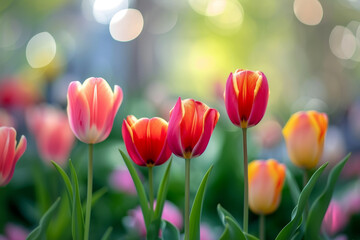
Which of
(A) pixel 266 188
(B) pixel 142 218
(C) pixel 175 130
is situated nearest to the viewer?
(C) pixel 175 130

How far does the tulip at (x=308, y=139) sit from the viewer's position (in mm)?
539

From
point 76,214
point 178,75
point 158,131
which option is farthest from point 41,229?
point 178,75

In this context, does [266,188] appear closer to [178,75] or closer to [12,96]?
[12,96]

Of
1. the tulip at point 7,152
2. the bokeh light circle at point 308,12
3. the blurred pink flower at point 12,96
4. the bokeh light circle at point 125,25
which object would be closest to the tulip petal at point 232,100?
the tulip at point 7,152

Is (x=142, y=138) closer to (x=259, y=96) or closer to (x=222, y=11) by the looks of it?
(x=259, y=96)

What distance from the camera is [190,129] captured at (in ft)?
1.48

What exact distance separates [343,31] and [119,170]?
720cm

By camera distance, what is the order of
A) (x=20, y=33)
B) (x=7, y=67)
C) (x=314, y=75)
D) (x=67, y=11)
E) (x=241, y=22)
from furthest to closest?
1. (x=241, y=22)
2. (x=314, y=75)
3. (x=67, y=11)
4. (x=20, y=33)
5. (x=7, y=67)

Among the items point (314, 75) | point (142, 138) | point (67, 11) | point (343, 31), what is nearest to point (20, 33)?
point (67, 11)

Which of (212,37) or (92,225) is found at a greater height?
(212,37)

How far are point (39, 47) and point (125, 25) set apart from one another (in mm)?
1323

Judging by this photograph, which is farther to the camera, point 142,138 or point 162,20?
point 162,20

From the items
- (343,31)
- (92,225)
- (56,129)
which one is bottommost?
(92,225)

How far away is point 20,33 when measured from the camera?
18.0 feet
